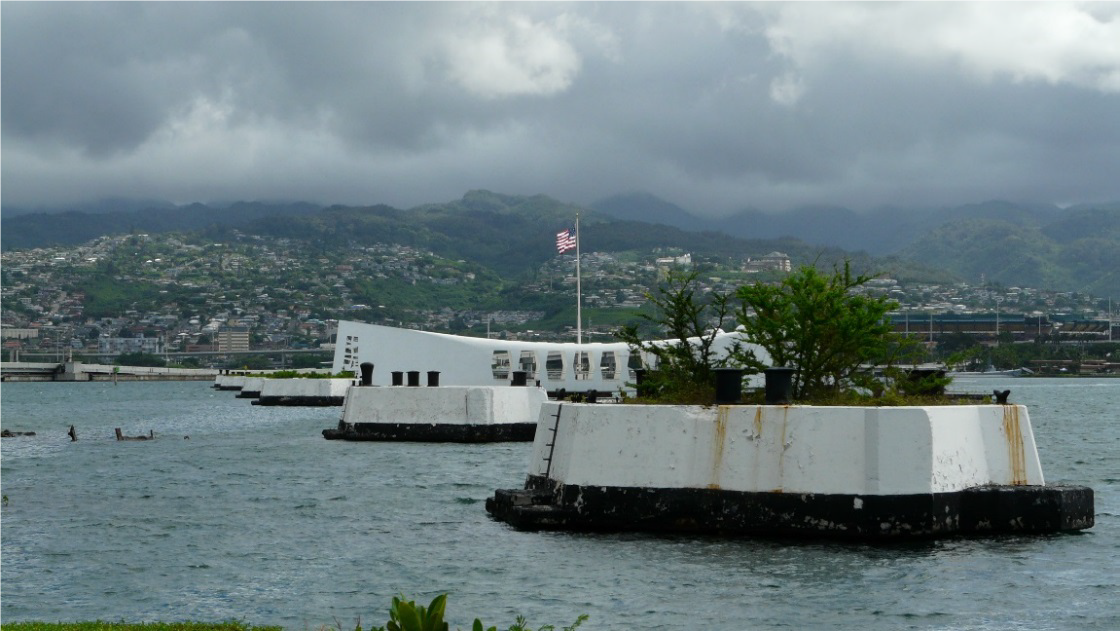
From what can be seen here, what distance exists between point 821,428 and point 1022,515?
3.49 metres

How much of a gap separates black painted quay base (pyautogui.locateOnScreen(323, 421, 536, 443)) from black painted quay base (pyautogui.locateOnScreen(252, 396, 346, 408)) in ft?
130

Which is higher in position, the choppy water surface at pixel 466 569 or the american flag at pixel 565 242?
the american flag at pixel 565 242

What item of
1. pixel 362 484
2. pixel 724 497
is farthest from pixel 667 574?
pixel 362 484

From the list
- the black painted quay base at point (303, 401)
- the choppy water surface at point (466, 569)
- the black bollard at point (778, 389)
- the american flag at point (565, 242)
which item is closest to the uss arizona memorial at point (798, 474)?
the black bollard at point (778, 389)

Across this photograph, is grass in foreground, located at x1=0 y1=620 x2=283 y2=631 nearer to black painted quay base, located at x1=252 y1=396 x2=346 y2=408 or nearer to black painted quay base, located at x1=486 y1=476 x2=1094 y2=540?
black painted quay base, located at x1=486 y1=476 x2=1094 y2=540

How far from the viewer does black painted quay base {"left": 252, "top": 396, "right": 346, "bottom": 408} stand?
85500mm

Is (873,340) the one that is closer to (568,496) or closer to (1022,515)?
(1022,515)

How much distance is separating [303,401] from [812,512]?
2779 inches

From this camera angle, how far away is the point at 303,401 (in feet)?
286

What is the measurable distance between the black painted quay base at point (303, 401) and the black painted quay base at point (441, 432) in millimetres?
39513

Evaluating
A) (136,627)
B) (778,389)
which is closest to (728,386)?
(778,389)

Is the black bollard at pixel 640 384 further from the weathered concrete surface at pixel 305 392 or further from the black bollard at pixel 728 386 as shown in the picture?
the weathered concrete surface at pixel 305 392

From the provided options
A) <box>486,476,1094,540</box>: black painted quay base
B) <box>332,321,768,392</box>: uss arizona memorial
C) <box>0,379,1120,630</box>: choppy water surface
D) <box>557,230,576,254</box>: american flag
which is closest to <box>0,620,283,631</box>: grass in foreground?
<box>0,379,1120,630</box>: choppy water surface

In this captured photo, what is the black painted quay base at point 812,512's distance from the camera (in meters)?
19.2
